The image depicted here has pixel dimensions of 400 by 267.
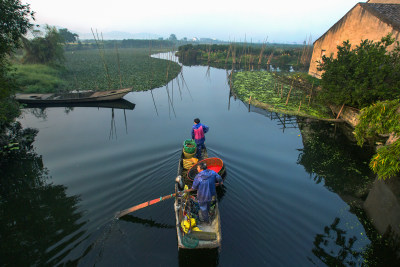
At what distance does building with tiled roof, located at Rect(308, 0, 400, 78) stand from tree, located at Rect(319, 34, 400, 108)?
198 cm

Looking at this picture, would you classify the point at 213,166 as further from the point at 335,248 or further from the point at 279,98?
the point at 279,98

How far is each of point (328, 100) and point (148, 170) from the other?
47.5ft

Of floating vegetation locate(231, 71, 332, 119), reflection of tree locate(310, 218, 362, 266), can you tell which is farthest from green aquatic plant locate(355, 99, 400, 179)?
floating vegetation locate(231, 71, 332, 119)

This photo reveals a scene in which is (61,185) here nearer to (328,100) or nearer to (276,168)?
(276,168)

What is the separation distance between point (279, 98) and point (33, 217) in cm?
2037

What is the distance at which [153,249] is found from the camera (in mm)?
5879

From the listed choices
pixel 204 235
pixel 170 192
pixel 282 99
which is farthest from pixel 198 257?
pixel 282 99

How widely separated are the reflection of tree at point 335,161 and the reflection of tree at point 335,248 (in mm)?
2641

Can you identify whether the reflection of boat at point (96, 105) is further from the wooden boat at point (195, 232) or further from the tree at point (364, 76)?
the tree at point (364, 76)

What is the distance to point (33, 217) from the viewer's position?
23.4 ft

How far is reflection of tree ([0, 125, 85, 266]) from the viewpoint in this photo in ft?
19.0

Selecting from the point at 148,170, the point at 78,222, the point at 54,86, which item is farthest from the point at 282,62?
the point at 78,222

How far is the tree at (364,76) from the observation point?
40.1 ft

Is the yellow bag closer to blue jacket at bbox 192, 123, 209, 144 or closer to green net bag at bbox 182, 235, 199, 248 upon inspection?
green net bag at bbox 182, 235, 199, 248
